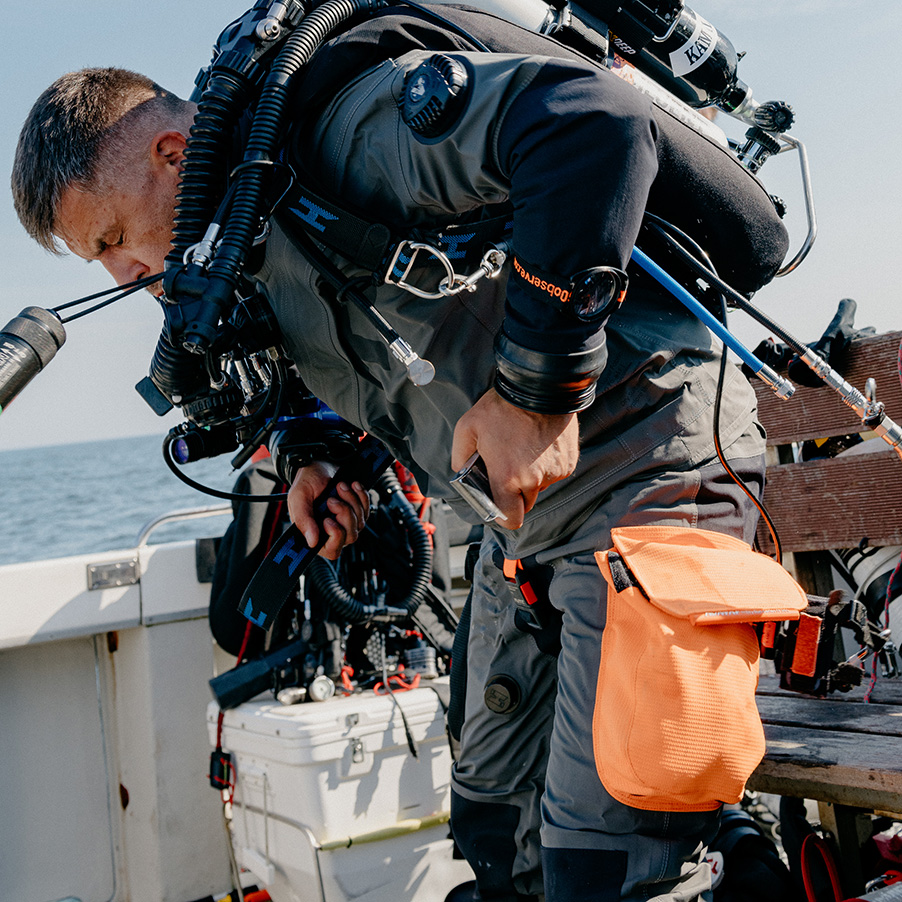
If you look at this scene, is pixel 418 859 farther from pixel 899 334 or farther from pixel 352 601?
pixel 899 334

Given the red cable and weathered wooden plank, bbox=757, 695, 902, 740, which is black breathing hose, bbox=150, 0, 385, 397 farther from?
the red cable

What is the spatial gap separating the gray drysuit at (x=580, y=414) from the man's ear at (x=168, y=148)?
1.17ft

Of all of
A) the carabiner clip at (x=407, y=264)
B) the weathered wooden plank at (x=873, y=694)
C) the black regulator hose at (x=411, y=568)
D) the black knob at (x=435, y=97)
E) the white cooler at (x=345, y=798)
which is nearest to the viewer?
the black knob at (x=435, y=97)

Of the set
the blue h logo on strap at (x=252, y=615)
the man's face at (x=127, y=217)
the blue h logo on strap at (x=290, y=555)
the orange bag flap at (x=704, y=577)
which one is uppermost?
the man's face at (x=127, y=217)

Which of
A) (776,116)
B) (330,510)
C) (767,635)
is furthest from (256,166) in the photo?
(776,116)

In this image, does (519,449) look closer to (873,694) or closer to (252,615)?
(252,615)

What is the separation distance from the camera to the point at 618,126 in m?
1.17

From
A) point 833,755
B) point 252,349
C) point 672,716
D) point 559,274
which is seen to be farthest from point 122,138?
point 833,755

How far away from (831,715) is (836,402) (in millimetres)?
1129

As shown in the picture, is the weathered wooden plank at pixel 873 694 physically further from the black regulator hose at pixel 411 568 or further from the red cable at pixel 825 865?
the black regulator hose at pixel 411 568

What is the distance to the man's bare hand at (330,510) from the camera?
1979 millimetres

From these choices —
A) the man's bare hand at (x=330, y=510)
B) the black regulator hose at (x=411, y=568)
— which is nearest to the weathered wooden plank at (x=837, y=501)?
the black regulator hose at (x=411, y=568)

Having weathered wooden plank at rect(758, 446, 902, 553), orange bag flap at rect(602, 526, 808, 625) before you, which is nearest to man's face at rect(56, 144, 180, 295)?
orange bag flap at rect(602, 526, 808, 625)

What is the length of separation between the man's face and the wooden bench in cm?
172
